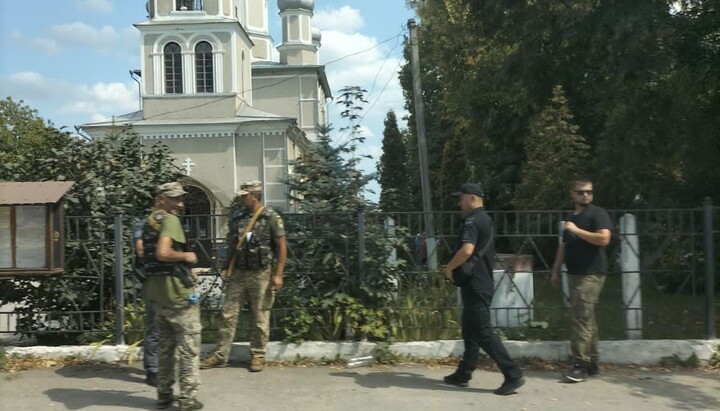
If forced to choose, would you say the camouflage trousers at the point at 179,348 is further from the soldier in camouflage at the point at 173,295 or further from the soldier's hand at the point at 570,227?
the soldier's hand at the point at 570,227

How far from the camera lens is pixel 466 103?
2250 centimetres

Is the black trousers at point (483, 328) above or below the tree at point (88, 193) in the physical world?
below

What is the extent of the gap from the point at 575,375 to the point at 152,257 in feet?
12.8

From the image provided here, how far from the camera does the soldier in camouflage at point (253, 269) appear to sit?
21.9 ft

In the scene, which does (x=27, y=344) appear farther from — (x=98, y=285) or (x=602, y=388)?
(x=602, y=388)

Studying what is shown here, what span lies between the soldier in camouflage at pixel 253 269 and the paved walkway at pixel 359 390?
333mm

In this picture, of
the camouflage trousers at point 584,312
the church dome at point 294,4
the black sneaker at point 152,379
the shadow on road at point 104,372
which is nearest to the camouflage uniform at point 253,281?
the black sneaker at point 152,379

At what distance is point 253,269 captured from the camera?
6.70m

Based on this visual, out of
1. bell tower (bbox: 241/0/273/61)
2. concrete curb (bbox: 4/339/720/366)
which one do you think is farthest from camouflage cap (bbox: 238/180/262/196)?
bell tower (bbox: 241/0/273/61)

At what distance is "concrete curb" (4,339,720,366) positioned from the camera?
7117mm

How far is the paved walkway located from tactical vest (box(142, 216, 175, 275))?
1.20 metres

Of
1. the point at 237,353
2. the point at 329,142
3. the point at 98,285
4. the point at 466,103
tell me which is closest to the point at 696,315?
the point at 329,142

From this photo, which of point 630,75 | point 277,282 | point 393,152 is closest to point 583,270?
point 277,282

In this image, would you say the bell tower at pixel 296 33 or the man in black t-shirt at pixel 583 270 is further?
the bell tower at pixel 296 33
